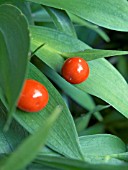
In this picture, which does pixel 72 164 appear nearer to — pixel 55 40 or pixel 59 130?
pixel 59 130

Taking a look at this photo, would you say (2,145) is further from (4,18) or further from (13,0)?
(13,0)

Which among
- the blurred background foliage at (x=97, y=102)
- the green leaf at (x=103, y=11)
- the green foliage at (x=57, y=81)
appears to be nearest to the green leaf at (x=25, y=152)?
the green foliage at (x=57, y=81)

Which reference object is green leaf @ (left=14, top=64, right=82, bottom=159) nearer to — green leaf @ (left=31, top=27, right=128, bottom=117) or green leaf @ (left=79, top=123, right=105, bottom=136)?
green leaf @ (left=31, top=27, right=128, bottom=117)

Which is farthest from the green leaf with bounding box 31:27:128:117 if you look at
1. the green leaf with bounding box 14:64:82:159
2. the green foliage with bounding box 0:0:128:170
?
the green leaf with bounding box 14:64:82:159

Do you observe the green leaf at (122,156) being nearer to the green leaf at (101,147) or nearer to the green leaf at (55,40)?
the green leaf at (101,147)

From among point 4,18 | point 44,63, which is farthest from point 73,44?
point 4,18
